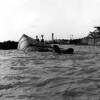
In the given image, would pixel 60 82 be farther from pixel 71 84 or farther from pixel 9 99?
pixel 9 99

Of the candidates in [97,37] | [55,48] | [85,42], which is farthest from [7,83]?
[85,42]

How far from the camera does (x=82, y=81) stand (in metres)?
7.07

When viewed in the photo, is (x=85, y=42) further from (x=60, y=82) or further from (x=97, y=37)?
(x=60, y=82)

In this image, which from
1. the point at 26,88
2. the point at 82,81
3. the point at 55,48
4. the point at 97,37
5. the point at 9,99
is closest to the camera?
the point at 9,99

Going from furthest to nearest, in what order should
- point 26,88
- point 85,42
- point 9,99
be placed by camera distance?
point 85,42 < point 26,88 < point 9,99

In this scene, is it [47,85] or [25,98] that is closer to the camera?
[25,98]

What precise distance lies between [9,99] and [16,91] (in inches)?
30.7

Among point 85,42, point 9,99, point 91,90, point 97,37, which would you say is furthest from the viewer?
point 85,42

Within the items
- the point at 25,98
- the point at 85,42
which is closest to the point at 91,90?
the point at 25,98

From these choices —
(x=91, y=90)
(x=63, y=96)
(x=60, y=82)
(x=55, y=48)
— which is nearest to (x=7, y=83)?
(x=60, y=82)

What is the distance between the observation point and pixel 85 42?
9888 centimetres

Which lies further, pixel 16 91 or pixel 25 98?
pixel 16 91

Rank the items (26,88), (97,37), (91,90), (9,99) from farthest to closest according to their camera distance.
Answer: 1. (97,37)
2. (26,88)
3. (91,90)
4. (9,99)

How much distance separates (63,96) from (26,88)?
4.85 ft
